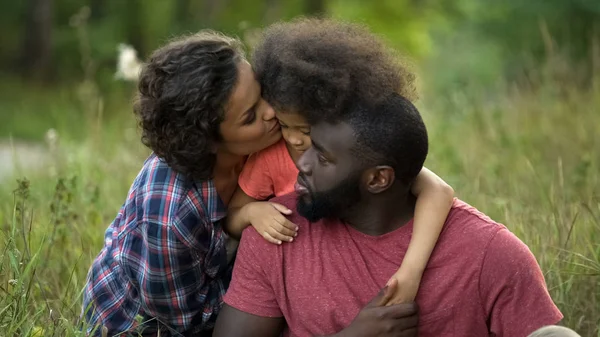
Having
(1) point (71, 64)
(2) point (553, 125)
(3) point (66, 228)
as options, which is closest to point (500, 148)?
(2) point (553, 125)

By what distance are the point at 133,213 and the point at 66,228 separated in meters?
1.10

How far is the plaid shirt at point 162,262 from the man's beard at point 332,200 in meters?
0.40

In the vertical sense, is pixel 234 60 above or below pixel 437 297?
above

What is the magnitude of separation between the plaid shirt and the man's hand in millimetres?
623

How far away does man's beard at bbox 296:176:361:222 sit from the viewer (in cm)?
313

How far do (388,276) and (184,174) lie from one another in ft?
2.49

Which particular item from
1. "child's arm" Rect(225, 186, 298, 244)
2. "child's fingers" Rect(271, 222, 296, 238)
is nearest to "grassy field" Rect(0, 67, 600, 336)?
"child's arm" Rect(225, 186, 298, 244)

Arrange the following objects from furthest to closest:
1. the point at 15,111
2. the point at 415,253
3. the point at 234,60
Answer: the point at 15,111 → the point at 234,60 → the point at 415,253

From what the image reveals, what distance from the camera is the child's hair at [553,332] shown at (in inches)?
110

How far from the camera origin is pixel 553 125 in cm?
723

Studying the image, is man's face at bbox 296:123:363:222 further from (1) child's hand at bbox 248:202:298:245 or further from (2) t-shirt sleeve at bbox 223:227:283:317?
(2) t-shirt sleeve at bbox 223:227:283:317

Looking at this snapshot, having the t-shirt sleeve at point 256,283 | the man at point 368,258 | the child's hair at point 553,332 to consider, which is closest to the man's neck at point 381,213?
the man at point 368,258

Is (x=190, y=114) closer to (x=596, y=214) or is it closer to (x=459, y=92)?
(x=596, y=214)

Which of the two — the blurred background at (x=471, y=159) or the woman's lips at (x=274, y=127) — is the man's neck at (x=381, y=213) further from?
the blurred background at (x=471, y=159)
